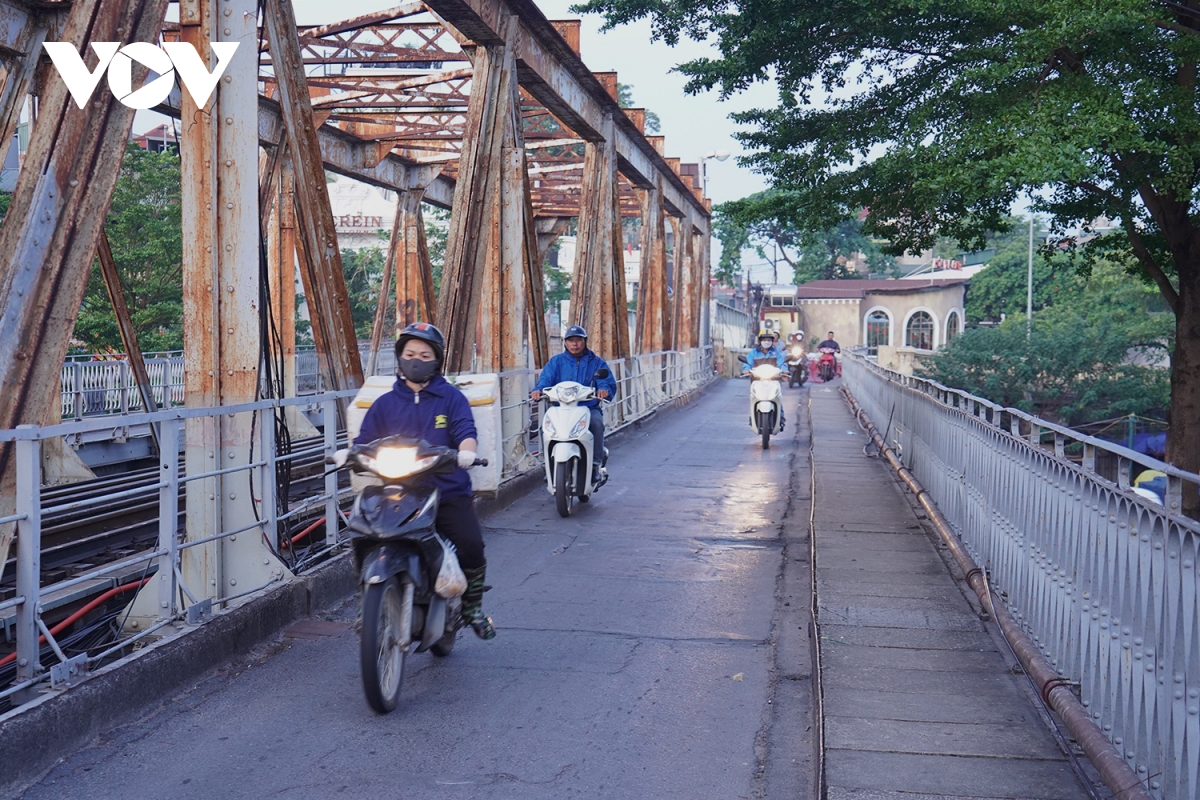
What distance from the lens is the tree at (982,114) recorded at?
32.1 feet

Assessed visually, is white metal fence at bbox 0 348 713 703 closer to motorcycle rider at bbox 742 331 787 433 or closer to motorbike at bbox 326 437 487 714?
motorbike at bbox 326 437 487 714

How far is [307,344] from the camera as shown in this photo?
104 feet

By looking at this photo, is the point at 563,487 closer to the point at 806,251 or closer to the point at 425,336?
the point at 425,336

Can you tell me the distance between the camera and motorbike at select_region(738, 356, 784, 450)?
55.6 ft

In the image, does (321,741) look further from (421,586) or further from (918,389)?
(918,389)

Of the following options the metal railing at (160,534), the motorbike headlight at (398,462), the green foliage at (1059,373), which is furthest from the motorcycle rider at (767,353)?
the green foliage at (1059,373)

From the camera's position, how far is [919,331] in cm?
6569

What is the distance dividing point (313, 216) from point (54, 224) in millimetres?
2637

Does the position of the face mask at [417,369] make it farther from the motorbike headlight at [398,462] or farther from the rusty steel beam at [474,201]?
the rusty steel beam at [474,201]

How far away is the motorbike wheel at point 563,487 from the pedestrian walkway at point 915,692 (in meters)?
2.55

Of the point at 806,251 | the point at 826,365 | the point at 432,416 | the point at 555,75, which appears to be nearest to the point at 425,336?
the point at 432,416

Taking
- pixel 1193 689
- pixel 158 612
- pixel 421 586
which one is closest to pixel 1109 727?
pixel 1193 689

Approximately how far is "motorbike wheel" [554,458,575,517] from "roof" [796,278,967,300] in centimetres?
5650

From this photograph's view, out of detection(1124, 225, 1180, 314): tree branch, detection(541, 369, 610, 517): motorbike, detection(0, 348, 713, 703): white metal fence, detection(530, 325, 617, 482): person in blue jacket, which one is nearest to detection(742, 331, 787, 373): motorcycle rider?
detection(1124, 225, 1180, 314): tree branch
